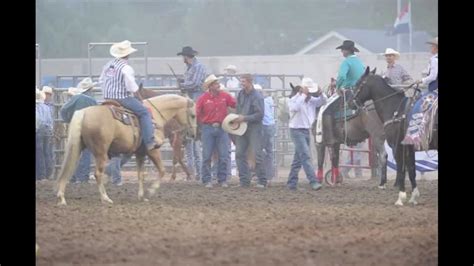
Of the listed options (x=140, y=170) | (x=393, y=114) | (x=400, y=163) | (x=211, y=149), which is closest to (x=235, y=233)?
(x=400, y=163)

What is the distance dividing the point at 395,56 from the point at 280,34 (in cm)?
173

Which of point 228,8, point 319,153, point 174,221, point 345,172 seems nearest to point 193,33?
point 228,8

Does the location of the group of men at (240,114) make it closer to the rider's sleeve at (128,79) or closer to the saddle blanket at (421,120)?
the rider's sleeve at (128,79)

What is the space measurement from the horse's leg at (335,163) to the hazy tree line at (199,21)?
1302 millimetres

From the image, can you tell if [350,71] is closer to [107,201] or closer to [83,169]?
[83,169]


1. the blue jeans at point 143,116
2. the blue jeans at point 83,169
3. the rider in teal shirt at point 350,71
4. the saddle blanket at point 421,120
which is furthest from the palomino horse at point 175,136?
the saddle blanket at point 421,120

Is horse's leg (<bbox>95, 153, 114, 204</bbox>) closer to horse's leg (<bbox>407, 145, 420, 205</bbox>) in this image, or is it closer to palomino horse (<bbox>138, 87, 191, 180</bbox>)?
Result: palomino horse (<bbox>138, 87, 191, 180</bbox>)

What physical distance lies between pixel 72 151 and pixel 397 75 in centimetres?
386

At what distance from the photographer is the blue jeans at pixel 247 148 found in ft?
34.7

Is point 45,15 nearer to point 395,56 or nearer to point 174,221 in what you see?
point 174,221

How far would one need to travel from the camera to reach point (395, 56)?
34.6 ft

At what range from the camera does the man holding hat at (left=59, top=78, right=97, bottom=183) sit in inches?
382

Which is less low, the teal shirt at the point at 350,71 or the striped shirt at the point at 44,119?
the teal shirt at the point at 350,71

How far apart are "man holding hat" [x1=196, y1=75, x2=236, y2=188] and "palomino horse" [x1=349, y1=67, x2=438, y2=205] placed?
173 centimetres
